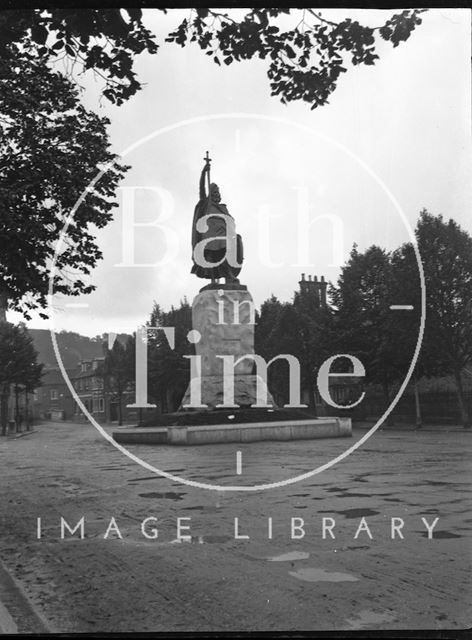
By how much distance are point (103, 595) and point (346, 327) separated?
859 inches

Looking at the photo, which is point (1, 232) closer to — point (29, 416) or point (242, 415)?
point (29, 416)

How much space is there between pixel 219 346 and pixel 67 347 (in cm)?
1378

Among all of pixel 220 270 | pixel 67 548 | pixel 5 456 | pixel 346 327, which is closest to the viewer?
pixel 67 548

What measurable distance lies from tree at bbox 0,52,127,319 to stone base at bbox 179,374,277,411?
14001mm

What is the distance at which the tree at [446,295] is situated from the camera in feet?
44.3

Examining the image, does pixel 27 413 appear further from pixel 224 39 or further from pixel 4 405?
pixel 224 39

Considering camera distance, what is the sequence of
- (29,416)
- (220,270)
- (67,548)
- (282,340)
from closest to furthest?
(67,548), (29,416), (220,270), (282,340)

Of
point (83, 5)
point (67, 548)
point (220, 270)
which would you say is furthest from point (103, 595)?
point (220, 270)

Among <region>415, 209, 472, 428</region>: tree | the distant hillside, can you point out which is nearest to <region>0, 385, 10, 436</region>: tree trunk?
the distant hillside

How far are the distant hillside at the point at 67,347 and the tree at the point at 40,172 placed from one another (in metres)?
0.48

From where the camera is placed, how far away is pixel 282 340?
2306 centimetres

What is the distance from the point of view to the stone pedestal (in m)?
20.5

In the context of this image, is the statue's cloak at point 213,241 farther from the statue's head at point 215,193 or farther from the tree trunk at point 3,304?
the tree trunk at point 3,304

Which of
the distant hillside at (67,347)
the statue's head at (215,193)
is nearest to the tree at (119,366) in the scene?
the distant hillside at (67,347)
